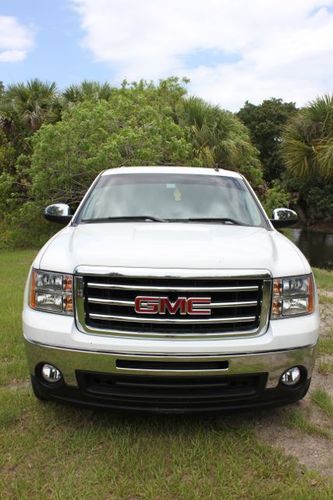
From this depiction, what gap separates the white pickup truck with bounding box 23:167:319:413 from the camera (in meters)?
2.88

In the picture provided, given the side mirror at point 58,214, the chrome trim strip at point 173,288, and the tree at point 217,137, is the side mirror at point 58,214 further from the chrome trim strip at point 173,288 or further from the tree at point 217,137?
the tree at point 217,137

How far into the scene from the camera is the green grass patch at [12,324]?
428 cm

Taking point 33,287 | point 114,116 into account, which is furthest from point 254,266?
point 114,116

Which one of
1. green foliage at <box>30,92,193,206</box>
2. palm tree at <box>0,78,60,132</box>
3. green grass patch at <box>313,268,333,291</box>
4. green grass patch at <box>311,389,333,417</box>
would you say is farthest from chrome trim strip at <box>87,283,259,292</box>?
palm tree at <box>0,78,60,132</box>

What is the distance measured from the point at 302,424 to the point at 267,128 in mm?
38293

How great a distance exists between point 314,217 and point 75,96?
897 inches

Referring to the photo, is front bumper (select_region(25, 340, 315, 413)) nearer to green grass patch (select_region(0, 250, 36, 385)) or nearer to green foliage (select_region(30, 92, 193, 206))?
green grass patch (select_region(0, 250, 36, 385))

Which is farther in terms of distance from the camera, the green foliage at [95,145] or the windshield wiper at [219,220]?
the green foliage at [95,145]

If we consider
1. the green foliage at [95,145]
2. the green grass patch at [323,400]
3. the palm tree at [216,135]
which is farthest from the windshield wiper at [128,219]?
the palm tree at [216,135]

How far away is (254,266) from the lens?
299 centimetres

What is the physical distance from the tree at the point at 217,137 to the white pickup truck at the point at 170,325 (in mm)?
12477

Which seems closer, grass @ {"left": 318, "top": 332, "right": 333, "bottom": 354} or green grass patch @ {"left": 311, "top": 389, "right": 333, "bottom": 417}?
green grass patch @ {"left": 311, "top": 389, "right": 333, "bottom": 417}

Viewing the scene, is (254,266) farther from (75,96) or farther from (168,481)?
(75,96)

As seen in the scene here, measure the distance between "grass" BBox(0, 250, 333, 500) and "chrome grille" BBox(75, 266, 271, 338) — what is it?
710mm
